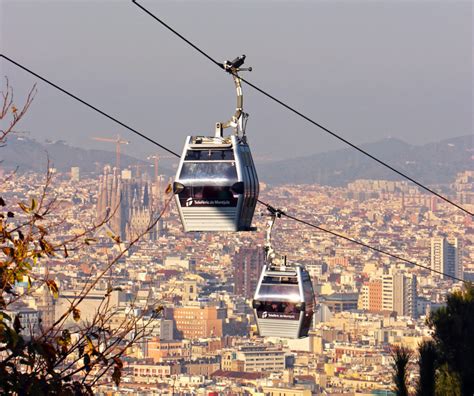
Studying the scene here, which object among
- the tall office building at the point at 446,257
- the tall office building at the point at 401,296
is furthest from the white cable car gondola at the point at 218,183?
the tall office building at the point at 446,257

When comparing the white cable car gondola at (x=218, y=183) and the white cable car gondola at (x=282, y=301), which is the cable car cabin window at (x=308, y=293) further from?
the white cable car gondola at (x=218, y=183)

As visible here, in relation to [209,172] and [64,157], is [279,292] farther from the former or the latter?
[64,157]

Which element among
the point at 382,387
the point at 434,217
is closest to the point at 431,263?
the point at 434,217

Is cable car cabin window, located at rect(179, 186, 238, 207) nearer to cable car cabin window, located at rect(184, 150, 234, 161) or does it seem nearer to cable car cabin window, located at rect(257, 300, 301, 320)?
cable car cabin window, located at rect(184, 150, 234, 161)

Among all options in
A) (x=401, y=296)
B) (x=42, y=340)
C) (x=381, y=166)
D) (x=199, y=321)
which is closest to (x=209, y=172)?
(x=42, y=340)

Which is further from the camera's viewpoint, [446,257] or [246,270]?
[446,257]

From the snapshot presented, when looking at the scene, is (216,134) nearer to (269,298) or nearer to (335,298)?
(269,298)
